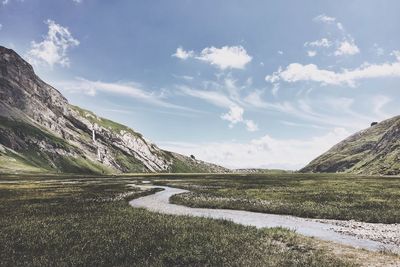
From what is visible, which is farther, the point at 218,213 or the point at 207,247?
the point at 218,213

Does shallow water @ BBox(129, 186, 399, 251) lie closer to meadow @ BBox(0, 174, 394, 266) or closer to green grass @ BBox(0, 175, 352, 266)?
meadow @ BBox(0, 174, 394, 266)

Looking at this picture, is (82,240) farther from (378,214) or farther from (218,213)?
(378,214)

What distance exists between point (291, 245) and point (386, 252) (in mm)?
4744

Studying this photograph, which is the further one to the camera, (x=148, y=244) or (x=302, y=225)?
(x=302, y=225)

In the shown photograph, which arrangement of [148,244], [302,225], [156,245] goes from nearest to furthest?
[156,245], [148,244], [302,225]

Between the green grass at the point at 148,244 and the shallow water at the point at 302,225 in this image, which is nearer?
the green grass at the point at 148,244

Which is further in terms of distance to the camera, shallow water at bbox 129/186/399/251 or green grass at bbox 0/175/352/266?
shallow water at bbox 129/186/399/251

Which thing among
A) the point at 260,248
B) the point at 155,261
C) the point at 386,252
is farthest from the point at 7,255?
the point at 386,252

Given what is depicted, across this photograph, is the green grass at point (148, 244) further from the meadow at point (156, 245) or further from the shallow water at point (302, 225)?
the shallow water at point (302, 225)

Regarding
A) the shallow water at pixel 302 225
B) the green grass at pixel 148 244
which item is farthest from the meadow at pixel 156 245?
the shallow water at pixel 302 225

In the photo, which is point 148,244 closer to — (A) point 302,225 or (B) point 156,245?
(B) point 156,245

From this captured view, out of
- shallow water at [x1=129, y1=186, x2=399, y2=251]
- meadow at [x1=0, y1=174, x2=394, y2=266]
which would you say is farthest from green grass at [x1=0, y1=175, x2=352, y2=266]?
shallow water at [x1=129, y1=186, x2=399, y2=251]

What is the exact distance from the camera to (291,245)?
20.4 meters

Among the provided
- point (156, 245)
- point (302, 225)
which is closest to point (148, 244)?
point (156, 245)
